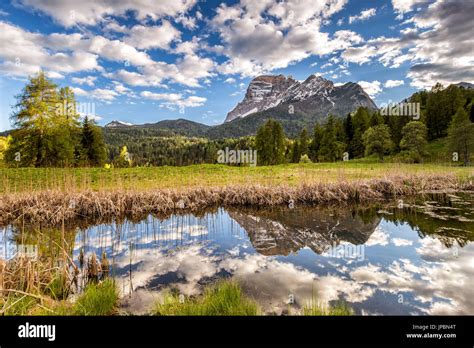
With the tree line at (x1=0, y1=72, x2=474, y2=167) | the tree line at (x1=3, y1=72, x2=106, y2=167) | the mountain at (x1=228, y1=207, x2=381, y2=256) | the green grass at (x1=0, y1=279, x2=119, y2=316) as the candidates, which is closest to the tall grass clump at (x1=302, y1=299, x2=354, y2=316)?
the mountain at (x1=228, y1=207, x2=381, y2=256)

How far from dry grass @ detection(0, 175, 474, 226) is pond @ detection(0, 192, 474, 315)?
3.12 ft

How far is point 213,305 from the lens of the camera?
4031 mm

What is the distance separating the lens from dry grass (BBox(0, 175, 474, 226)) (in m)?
10.4

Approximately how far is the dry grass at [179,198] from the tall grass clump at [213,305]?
250 inches

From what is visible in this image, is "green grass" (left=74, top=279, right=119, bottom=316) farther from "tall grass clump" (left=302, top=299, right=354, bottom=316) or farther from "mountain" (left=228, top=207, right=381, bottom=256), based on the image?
"mountain" (left=228, top=207, right=381, bottom=256)

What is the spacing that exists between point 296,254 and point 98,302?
4589 millimetres

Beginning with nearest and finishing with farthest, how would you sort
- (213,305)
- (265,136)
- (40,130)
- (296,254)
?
1. (213,305)
2. (296,254)
3. (40,130)
4. (265,136)

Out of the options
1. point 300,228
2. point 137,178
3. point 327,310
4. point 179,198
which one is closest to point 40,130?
point 137,178

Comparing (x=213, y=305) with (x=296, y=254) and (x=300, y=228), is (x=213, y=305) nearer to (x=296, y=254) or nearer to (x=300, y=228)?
(x=296, y=254)

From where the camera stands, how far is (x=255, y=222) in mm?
10273
